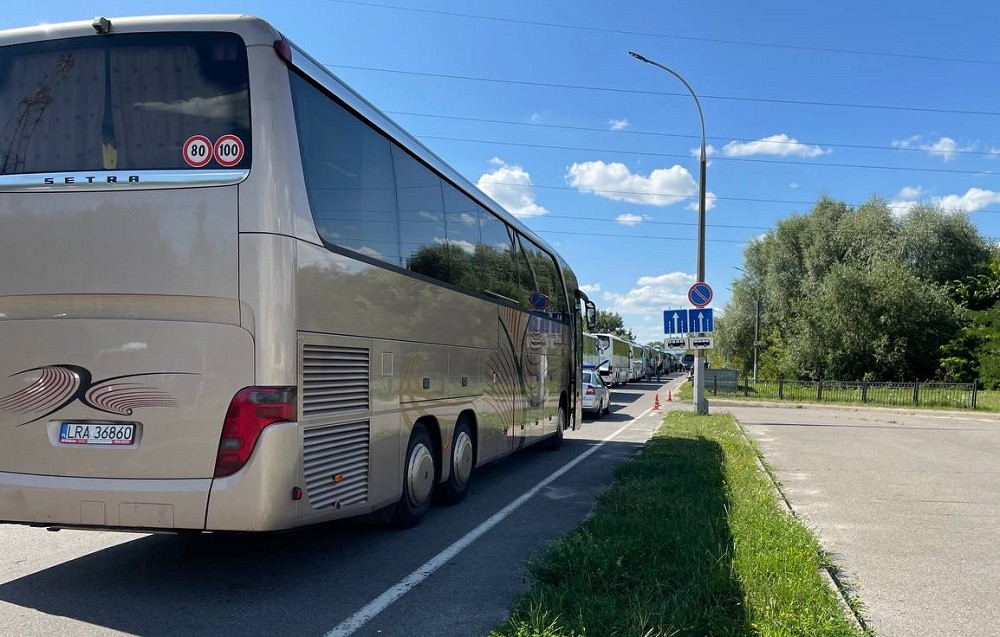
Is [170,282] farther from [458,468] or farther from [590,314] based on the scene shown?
[590,314]

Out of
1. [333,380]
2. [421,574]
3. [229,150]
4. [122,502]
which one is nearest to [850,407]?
[421,574]

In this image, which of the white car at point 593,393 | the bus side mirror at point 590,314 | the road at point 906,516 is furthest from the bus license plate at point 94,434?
the white car at point 593,393

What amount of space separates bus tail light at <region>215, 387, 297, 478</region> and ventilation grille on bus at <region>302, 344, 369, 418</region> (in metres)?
0.29

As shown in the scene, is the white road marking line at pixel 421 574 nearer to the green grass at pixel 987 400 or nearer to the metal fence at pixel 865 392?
the metal fence at pixel 865 392

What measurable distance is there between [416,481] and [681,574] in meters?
2.86

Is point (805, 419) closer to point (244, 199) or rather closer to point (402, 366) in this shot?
point (402, 366)

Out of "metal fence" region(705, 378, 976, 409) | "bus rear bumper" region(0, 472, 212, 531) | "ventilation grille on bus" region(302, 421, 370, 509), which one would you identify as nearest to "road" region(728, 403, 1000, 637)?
"ventilation grille on bus" region(302, 421, 370, 509)

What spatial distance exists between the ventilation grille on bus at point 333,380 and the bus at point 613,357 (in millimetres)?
36946

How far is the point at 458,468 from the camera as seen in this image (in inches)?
332

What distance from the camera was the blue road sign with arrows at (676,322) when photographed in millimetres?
21328

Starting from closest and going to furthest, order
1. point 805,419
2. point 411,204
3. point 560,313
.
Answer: point 411,204 → point 560,313 → point 805,419

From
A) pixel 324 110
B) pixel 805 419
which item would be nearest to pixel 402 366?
pixel 324 110

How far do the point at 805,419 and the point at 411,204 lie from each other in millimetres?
21111

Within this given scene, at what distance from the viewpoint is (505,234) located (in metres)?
11.0
